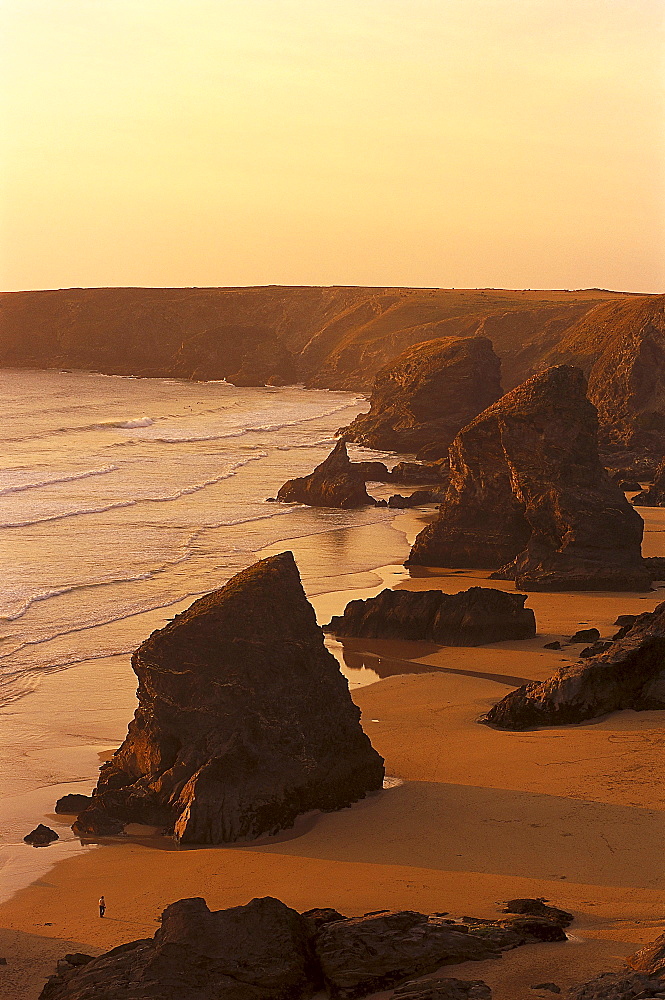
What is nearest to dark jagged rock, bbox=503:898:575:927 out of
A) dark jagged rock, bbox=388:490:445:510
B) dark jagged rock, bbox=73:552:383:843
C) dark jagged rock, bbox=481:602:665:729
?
dark jagged rock, bbox=73:552:383:843

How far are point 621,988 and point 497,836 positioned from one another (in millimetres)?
4529

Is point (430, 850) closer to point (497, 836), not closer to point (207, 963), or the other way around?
point (497, 836)

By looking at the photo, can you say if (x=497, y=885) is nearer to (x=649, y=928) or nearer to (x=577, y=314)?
(x=649, y=928)

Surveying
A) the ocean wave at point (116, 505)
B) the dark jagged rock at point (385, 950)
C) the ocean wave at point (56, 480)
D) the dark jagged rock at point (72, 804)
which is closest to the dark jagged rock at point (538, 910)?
the dark jagged rock at point (385, 950)

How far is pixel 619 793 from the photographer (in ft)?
43.3

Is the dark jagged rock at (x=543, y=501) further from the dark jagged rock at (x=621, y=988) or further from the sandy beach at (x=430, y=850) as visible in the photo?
the dark jagged rock at (x=621, y=988)

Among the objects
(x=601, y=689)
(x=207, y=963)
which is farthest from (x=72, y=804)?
(x=601, y=689)

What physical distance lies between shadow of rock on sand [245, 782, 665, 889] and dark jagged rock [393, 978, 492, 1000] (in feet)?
9.73

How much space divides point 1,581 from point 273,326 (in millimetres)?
140818

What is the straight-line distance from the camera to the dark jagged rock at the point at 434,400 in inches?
2712

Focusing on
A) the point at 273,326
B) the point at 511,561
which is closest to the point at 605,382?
the point at 511,561

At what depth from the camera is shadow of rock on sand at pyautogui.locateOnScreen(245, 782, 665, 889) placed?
11.4 m

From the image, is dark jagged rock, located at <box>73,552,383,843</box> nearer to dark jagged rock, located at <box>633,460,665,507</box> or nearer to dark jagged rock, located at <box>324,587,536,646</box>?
dark jagged rock, located at <box>324,587,536,646</box>

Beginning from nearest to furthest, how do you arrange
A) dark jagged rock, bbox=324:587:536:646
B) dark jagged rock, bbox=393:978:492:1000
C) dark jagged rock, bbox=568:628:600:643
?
1. dark jagged rock, bbox=393:978:492:1000
2. dark jagged rock, bbox=568:628:600:643
3. dark jagged rock, bbox=324:587:536:646
